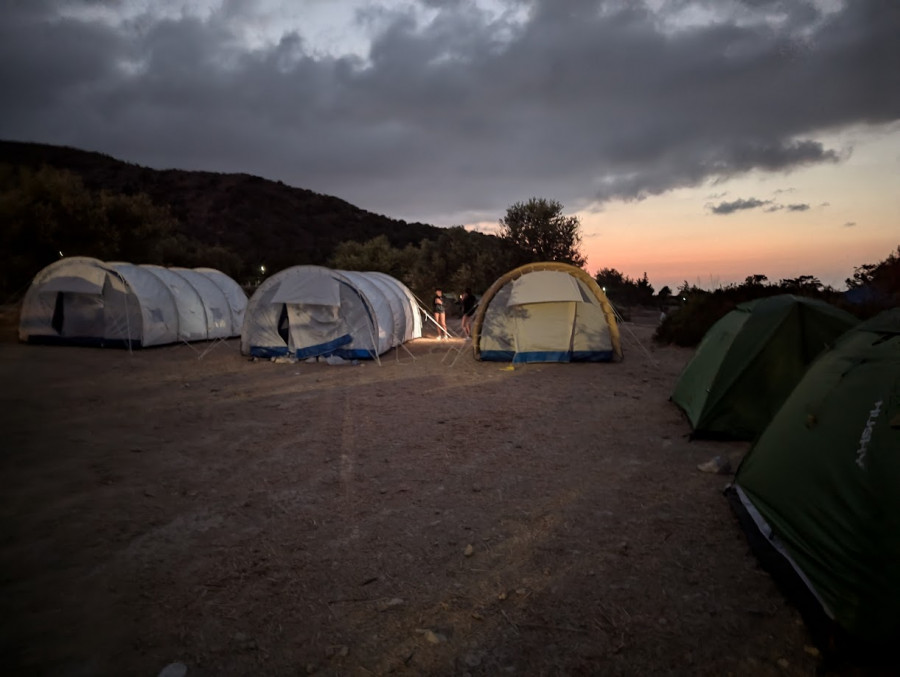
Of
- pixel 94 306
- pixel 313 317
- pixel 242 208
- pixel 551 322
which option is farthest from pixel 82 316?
pixel 242 208

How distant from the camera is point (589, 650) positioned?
274 centimetres

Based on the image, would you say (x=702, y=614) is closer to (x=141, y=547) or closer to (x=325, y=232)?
(x=141, y=547)

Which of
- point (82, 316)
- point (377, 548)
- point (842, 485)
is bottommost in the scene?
point (377, 548)

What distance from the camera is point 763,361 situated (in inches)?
Answer: 234

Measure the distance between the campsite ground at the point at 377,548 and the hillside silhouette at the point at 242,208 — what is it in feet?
152

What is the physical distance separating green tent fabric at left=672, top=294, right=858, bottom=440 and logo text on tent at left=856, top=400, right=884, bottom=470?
2.92 m

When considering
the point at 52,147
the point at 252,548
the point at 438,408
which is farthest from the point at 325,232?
the point at 252,548

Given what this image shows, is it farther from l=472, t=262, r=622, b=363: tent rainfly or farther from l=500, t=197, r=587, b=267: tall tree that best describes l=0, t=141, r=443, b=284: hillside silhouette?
l=472, t=262, r=622, b=363: tent rainfly

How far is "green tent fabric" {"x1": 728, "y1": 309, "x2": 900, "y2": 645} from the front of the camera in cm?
259

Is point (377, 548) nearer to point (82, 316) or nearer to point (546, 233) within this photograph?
point (82, 316)

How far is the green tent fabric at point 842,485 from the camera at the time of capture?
8.48 feet

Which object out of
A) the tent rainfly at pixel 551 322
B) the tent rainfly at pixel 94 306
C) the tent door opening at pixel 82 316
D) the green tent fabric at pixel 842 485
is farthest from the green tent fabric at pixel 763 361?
the tent door opening at pixel 82 316

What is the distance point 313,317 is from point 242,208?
196 feet

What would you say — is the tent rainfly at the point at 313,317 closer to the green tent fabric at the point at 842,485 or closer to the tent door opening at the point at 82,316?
the tent door opening at the point at 82,316
